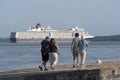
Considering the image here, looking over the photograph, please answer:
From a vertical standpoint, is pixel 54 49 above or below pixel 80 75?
above

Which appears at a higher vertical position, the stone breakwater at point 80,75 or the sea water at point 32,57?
the stone breakwater at point 80,75

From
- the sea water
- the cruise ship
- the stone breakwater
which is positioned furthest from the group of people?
the cruise ship

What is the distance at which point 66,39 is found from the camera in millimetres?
140625

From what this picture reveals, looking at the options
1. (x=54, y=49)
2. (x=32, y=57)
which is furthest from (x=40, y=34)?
(x=54, y=49)

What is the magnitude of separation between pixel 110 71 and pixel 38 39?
117856 mm

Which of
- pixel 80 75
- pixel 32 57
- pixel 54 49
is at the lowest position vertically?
pixel 32 57

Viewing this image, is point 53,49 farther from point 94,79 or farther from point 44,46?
point 94,79

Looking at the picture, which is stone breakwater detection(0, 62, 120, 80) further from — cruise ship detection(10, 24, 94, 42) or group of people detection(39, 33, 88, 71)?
cruise ship detection(10, 24, 94, 42)

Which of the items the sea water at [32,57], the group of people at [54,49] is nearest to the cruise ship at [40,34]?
the sea water at [32,57]

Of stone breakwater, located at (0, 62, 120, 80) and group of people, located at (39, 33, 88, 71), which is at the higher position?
group of people, located at (39, 33, 88, 71)

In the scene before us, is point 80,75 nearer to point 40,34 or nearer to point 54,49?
point 54,49

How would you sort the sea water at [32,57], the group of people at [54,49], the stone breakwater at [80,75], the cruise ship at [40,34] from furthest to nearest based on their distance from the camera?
1. the cruise ship at [40,34]
2. the sea water at [32,57]
3. the group of people at [54,49]
4. the stone breakwater at [80,75]

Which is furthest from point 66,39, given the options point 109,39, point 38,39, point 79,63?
point 79,63

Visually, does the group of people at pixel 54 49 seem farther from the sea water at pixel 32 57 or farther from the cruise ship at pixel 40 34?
the cruise ship at pixel 40 34
